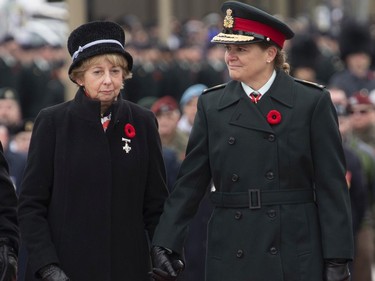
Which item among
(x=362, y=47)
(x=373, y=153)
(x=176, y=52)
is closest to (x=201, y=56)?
(x=176, y=52)

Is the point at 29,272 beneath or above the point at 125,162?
beneath

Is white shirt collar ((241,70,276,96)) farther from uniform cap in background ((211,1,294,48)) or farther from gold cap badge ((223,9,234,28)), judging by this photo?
gold cap badge ((223,9,234,28))

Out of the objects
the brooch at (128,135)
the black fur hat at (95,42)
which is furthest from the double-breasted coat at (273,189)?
the black fur hat at (95,42)

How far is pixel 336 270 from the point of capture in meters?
6.64

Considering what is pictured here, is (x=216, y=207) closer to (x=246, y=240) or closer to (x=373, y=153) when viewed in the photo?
(x=246, y=240)

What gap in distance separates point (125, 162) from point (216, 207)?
1.60 ft

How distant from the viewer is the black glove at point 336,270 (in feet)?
21.7

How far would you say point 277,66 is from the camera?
7.04m

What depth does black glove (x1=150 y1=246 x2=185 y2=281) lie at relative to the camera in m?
6.77

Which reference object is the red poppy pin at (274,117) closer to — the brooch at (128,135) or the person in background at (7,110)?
the brooch at (128,135)

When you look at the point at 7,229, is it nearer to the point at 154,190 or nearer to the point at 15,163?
the point at 154,190

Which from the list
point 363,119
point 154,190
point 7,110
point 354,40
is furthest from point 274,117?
point 354,40

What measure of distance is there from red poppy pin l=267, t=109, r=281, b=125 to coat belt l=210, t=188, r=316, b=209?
32cm

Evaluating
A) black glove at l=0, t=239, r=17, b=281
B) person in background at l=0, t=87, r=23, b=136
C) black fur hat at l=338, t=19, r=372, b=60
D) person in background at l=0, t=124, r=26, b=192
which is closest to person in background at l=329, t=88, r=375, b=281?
person in background at l=0, t=124, r=26, b=192
